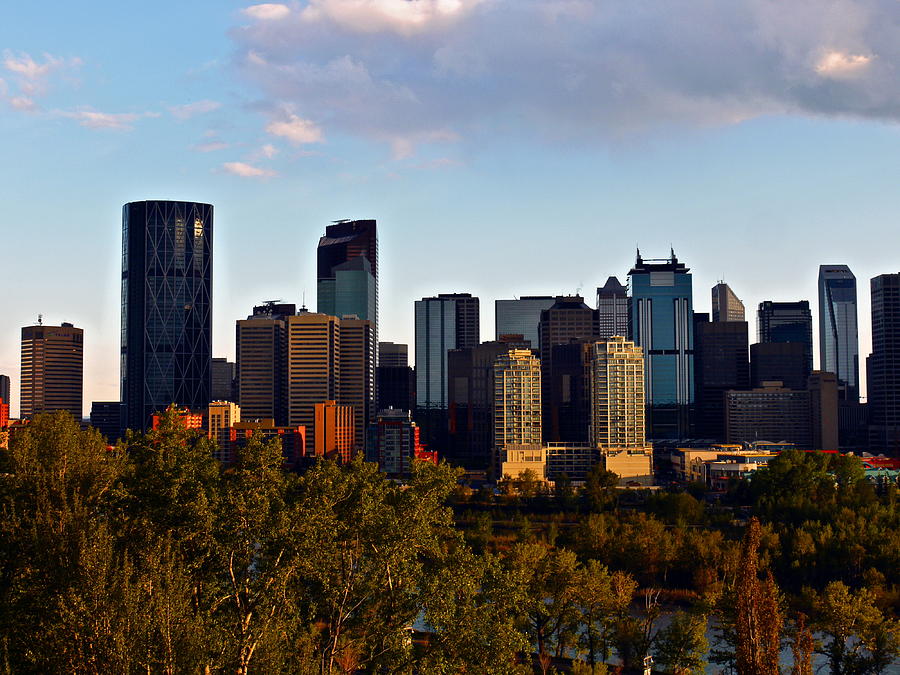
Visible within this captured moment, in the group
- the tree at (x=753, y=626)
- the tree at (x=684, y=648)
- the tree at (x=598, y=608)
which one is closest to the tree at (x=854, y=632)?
the tree at (x=684, y=648)

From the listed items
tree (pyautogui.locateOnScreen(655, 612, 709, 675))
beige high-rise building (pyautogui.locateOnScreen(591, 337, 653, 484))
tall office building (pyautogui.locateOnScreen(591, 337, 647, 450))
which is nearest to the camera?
tree (pyautogui.locateOnScreen(655, 612, 709, 675))

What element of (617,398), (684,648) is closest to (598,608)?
(684,648)

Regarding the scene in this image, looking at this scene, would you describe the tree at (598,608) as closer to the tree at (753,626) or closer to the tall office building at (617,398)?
the tree at (753,626)

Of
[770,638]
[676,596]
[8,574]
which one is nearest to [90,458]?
[8,574]

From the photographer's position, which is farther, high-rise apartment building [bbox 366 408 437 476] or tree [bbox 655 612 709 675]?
high-rise apartment building [bbox 366 408 437 476]

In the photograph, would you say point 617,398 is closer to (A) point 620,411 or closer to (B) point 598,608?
(A) point 620,411

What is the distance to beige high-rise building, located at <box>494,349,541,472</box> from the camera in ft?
615

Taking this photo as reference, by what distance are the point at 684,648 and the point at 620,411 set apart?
13374cm

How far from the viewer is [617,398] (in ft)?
609

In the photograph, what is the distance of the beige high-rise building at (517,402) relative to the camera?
18750 centimetres

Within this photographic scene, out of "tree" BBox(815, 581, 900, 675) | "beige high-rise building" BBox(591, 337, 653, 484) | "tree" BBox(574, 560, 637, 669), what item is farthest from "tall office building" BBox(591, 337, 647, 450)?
"tree" BBox(815, 581, 900, 675)

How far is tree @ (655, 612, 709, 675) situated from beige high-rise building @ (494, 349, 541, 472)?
130 m

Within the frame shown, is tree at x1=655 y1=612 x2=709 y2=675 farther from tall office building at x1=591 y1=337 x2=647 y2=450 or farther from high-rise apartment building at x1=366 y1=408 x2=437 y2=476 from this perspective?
high-rise apartment building at x1=366 y1=408 x2=437 y2=476

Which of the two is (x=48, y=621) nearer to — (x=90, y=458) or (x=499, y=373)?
(x=90, y=458)
